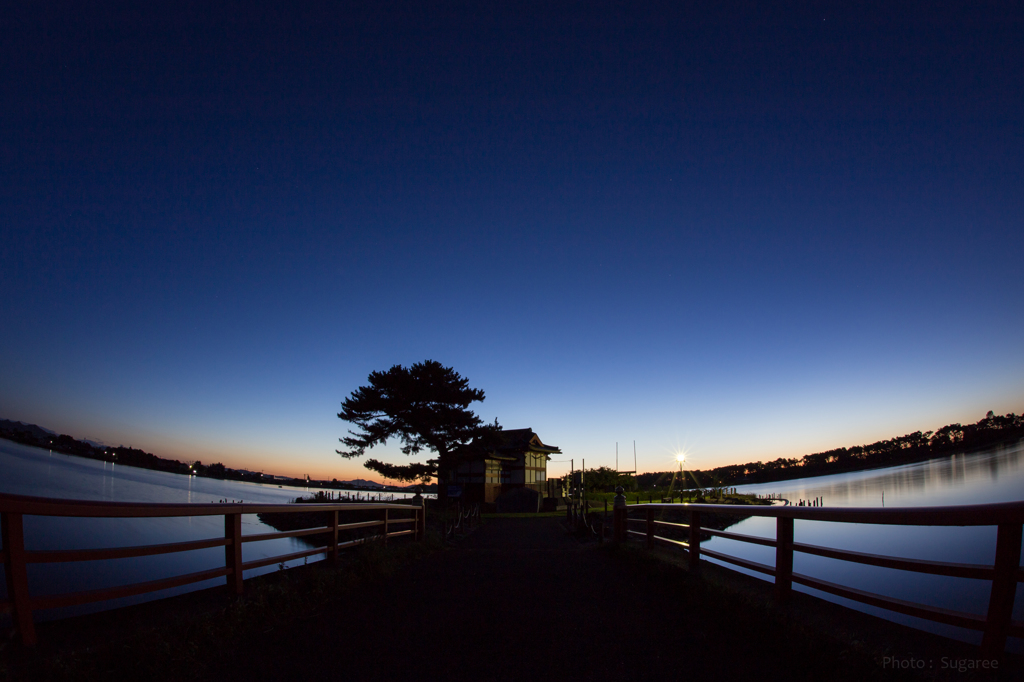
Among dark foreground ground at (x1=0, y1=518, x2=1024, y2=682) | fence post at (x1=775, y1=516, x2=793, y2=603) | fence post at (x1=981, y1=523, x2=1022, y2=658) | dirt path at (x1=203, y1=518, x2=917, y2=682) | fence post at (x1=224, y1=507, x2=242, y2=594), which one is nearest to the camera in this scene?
fence post at (x1=981, y1=523, x2=1022, y2=658)

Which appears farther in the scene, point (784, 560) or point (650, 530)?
point (650, 530)

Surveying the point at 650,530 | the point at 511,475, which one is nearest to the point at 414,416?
the point at 511,475

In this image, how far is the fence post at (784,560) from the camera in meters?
4.97

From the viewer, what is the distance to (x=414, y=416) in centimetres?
3469

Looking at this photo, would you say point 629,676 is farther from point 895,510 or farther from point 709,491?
point 709,491

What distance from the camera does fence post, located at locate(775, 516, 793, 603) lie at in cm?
497

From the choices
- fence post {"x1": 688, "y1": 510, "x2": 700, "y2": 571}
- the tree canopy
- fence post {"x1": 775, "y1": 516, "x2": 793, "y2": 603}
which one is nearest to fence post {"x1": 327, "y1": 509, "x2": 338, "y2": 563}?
fence post {"x1": 688, "y1": 510, "x2": 700, "y2": 571}

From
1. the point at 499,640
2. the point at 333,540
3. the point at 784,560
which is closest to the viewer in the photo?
the point at 499,640

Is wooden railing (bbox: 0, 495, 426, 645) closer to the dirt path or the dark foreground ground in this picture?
the dark foreground ground

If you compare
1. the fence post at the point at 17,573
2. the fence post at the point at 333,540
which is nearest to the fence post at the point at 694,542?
the fence post at the point at 333,540

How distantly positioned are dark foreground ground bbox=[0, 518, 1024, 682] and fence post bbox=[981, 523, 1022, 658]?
152mm

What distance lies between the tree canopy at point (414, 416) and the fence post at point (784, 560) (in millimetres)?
30457

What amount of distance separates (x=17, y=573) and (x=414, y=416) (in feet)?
104

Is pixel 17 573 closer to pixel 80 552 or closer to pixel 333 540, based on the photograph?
pixel 80 552
